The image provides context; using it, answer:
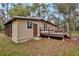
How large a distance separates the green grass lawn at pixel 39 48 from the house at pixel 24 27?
92mm

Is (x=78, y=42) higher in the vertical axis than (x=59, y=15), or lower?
lower

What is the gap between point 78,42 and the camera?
452cm

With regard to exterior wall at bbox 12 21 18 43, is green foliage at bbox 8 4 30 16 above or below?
above

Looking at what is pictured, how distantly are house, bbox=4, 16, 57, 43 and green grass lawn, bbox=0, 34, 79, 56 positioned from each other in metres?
0.09

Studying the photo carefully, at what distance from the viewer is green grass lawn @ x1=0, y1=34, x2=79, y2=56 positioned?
4.48 m

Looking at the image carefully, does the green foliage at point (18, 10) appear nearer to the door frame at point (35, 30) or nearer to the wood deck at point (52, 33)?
the door frame at point (35, 30)

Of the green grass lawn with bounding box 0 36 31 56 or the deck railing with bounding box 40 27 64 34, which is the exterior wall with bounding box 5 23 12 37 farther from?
the deck railing with bounding box 40 27 64 34

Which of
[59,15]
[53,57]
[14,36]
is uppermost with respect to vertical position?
[59,15]

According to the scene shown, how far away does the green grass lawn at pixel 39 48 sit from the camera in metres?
4.48

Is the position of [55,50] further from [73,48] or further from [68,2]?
[68,2]

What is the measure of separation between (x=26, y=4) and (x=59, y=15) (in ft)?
1.64

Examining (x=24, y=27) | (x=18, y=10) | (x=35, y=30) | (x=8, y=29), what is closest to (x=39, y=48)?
(x=35, y=30)

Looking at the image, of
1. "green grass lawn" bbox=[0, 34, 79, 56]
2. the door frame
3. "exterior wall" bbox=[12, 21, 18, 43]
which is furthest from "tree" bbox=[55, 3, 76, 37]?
"exterior wall" bbox=[12, 21, 18, 43]

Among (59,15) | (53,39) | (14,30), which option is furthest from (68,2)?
(14,30)
